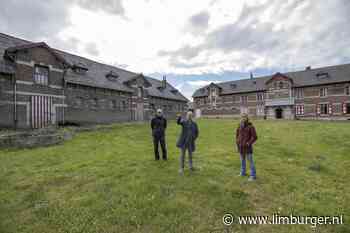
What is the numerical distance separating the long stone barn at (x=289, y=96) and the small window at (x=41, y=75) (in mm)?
35139

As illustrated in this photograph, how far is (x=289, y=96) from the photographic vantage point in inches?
1313

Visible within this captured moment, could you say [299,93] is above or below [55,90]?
above

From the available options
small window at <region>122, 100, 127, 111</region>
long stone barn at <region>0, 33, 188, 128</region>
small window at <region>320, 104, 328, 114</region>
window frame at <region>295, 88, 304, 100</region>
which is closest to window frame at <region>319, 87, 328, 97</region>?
small window at <region>320, 104, 328, 114</region>

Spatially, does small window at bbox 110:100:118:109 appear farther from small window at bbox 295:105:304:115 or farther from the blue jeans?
small window at bbox 295:105:304:115

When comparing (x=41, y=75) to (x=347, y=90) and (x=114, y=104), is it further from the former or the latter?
(x=347, y=90)

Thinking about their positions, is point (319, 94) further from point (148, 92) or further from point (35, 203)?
point (35, 203)

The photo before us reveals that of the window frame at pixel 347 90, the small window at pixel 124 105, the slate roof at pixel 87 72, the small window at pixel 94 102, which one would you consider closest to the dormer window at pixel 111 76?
the slate roof at pixel 87 72

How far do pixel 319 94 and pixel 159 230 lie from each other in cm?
3785

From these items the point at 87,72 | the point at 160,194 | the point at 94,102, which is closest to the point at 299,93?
the point at 94,102

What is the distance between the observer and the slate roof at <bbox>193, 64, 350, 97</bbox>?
29516 millimetres

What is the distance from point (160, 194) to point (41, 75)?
17359 millimetres

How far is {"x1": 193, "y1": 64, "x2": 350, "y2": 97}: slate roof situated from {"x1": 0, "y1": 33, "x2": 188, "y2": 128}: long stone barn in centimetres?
2515

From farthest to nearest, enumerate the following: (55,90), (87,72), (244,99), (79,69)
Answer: (244,99) → (87,72) → (79,69) → (55,90)

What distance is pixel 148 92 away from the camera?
29.6 meters
